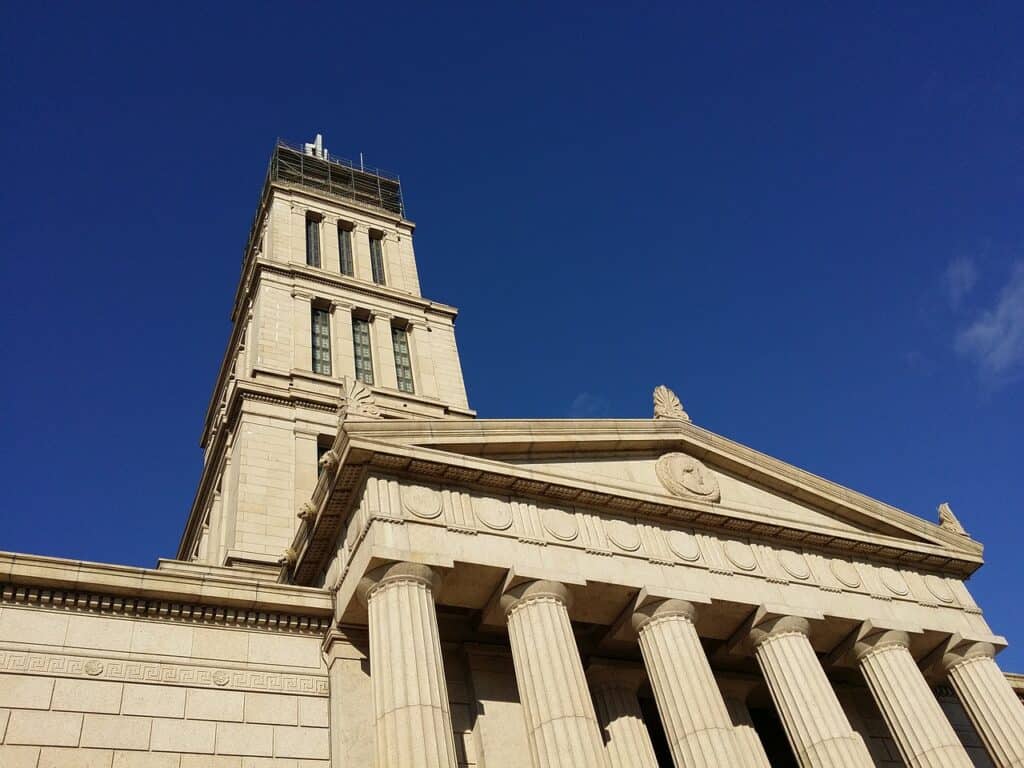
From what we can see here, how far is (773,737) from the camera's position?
27688 mm

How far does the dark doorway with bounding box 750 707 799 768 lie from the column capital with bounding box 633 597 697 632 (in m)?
7.24

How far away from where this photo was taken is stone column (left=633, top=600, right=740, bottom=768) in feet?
66.7

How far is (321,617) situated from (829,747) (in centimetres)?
1261

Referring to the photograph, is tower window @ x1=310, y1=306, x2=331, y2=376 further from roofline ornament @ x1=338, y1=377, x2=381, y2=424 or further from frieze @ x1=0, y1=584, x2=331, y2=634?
frieze @ x1=0, y1=584, x2=331, y2=634

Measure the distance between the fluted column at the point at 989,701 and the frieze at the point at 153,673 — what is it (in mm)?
18409

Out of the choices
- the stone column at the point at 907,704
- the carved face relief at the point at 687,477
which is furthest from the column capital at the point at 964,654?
the carved face relief at the point at 687,477

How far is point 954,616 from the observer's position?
27.6 m

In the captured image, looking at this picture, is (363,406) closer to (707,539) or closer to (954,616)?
(707,539)

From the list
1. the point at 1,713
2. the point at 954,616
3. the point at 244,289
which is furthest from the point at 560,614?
the point at 244,289

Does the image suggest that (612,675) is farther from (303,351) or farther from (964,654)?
(303,351)

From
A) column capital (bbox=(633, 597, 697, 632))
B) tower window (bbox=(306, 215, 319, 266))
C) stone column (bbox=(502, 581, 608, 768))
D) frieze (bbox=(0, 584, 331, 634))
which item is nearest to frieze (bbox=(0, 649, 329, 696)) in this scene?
frieze (bbox=(0, 584, 331, 634))

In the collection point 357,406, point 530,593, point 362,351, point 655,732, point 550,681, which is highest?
point 362,351

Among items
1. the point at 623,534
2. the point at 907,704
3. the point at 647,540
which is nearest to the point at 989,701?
the point at 907,704

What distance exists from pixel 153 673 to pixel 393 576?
18.2 ft
